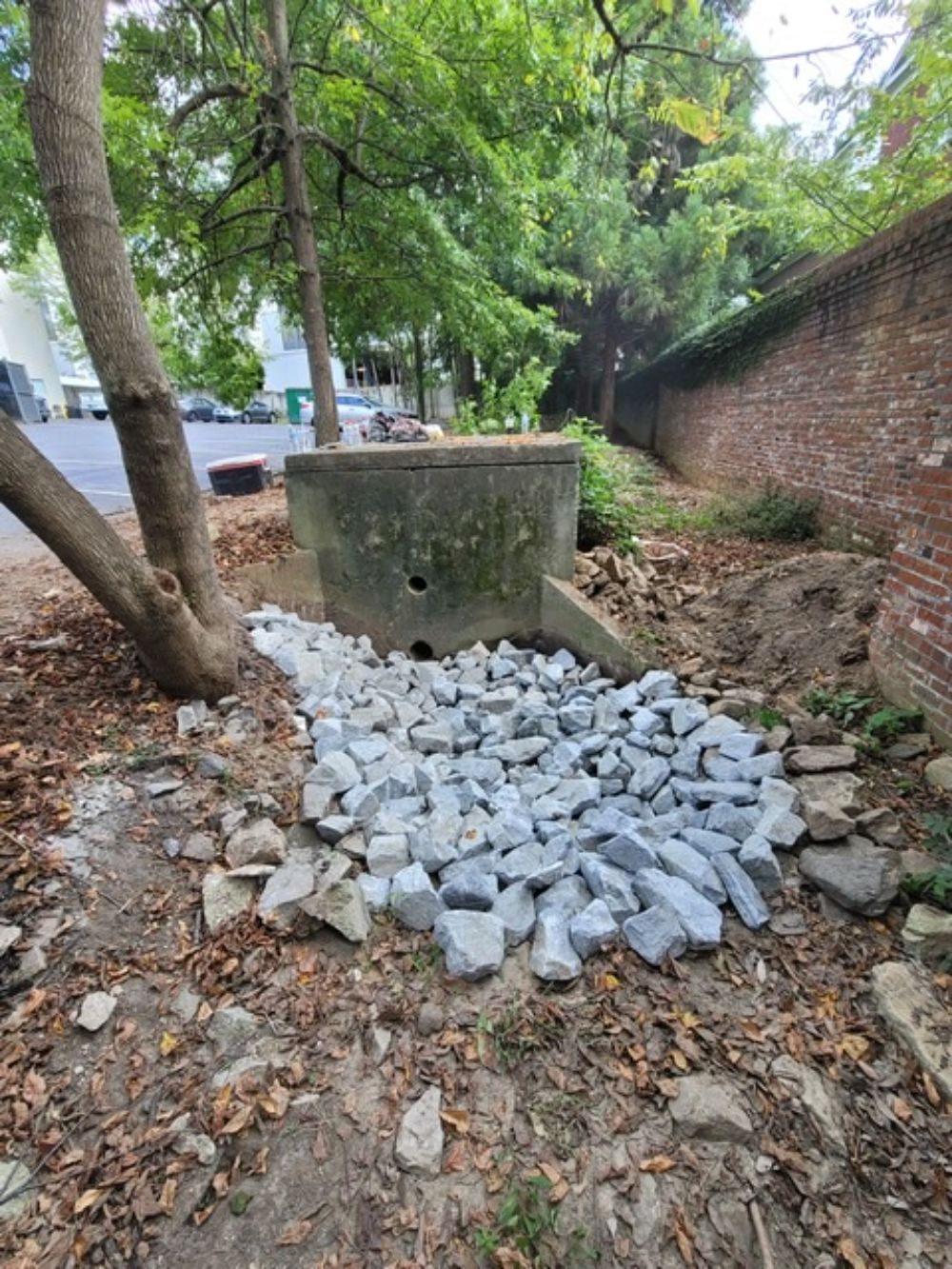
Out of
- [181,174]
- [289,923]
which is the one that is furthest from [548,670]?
[181,174]

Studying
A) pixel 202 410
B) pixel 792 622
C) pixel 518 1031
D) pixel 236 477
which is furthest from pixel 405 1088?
pixel 202 410

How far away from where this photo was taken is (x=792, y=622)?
3.34m

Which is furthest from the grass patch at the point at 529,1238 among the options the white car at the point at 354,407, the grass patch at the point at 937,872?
the white car at the point at 354,407

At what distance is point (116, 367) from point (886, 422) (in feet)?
16.1

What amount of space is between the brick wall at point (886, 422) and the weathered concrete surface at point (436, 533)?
2023 millimetres

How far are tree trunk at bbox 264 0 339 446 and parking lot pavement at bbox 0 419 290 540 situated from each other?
36.6 inches

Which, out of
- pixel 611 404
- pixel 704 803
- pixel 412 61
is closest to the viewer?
pixel 704 803

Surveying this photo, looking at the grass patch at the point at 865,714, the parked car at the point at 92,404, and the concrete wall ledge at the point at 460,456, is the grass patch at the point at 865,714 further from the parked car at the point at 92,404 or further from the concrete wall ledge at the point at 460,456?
the parked car at the point at 92,404

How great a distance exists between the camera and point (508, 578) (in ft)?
13.3

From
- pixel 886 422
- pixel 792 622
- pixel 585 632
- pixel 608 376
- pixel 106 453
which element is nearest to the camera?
pixel 792 622

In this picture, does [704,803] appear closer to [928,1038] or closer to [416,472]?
[928,1038]

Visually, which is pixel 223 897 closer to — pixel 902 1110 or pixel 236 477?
pixel 902 1110

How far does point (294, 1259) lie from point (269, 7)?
6.99 metres

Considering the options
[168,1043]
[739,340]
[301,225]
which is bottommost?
[168,1043]
